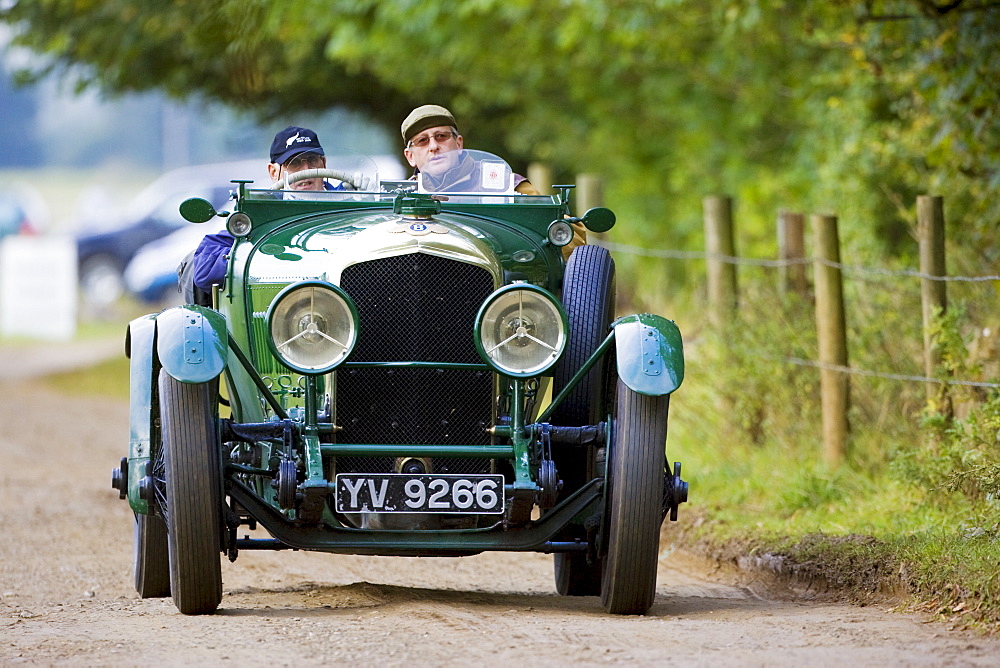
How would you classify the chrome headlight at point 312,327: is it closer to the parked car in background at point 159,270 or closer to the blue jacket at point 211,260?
the blue jacket at point 211,260

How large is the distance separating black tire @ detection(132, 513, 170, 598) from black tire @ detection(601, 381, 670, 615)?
1.80 meters

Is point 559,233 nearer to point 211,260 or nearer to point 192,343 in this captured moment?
point 211,260

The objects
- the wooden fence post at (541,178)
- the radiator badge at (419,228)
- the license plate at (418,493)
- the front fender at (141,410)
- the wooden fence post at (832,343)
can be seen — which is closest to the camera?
the license plate at (418,493)

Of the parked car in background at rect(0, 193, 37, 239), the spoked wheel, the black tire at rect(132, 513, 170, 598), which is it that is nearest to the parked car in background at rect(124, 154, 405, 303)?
the parked car in background at rect(0, 193, 37, 239)

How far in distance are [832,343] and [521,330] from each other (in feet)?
10.7

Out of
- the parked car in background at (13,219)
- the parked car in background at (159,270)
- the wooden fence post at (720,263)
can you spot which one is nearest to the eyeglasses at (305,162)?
the wooden fence post at (720,263)

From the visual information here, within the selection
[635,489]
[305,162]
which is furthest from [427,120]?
[635,489]

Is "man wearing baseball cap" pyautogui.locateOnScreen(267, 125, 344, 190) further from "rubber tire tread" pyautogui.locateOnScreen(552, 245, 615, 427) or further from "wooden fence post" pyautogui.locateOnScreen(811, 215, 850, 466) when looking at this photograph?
"wooden fence post" pyautogui.locateOnScreen(811, 215, 850, 466)

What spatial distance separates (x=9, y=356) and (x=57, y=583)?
1525 centimetres

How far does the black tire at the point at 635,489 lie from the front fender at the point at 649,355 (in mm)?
49

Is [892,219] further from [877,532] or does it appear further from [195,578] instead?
[195,578]

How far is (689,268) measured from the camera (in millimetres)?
18094

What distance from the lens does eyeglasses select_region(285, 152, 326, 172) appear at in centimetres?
736

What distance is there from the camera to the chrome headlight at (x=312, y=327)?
5.59 m
